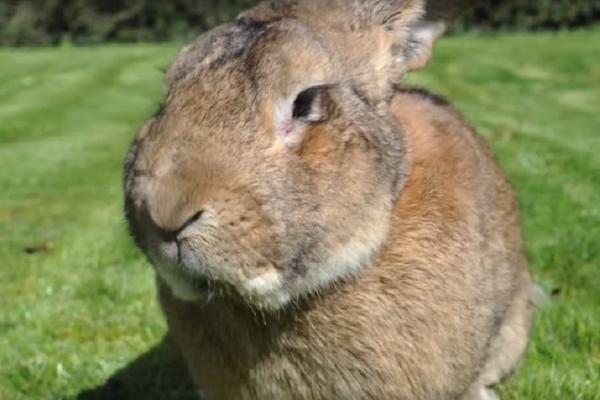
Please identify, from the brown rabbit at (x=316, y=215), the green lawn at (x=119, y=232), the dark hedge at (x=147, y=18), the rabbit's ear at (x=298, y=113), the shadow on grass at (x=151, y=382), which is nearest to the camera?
the brown rabbit at (x=316, y=215)

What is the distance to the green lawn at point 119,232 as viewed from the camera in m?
4.81

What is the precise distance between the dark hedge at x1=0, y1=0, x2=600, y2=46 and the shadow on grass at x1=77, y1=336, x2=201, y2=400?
714 inches

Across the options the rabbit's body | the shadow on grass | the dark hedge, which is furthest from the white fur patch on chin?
the dark hedge

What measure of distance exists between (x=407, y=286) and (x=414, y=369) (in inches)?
9.4

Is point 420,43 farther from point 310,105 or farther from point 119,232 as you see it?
point 119,232

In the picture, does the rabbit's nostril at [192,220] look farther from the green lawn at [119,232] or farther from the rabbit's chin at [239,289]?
the green lawn at [119,232]

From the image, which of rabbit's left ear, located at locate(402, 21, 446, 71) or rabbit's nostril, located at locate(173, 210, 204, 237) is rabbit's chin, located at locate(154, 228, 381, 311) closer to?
rabbit's nostril, located at locate(173, 210, 204, 237)

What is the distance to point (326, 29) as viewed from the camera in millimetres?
3182

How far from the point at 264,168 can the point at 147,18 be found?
2272 centimetres

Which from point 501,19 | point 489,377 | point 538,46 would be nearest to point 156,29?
point 501,19

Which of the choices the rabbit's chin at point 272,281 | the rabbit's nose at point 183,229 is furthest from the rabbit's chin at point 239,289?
the rabbit's nose at point 183,229

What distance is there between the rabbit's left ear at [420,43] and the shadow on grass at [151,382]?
1785 mm

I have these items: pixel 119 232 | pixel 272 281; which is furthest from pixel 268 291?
pixel 119 232

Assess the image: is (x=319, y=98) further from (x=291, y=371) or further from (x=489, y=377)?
(x=489, y=377)
